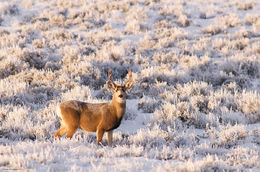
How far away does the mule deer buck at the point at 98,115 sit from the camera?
6.14m

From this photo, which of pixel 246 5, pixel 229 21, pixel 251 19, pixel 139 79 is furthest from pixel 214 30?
pixel 139 79

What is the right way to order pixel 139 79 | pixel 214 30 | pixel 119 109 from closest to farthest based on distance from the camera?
1. pixel 119 109
2. pixel 139 79
3. pixel 214 30

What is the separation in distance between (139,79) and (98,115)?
18.0ft

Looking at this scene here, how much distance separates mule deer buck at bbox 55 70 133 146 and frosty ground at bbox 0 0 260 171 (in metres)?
0.32

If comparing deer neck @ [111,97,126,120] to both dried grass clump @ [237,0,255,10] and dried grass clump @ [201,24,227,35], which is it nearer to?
dried grass clump @ [201,24,227,35]

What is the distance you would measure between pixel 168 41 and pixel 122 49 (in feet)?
8.36

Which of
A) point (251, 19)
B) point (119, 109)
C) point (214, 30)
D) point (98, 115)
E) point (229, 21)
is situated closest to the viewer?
point (119, 109)

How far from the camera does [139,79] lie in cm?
1165

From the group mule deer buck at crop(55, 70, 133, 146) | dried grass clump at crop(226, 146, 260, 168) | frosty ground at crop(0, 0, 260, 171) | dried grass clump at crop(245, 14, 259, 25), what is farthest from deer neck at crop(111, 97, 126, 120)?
dried grass clump at crop(245, 14, 259, 25)

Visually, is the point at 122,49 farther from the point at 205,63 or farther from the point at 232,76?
the point at 232,76

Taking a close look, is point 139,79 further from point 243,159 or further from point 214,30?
point 214,30

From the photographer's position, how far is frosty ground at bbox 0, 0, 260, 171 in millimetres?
5598

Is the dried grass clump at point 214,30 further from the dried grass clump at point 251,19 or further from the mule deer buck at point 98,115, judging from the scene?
the mule deer buck at point 98,115

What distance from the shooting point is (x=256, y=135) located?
7.29 metres
